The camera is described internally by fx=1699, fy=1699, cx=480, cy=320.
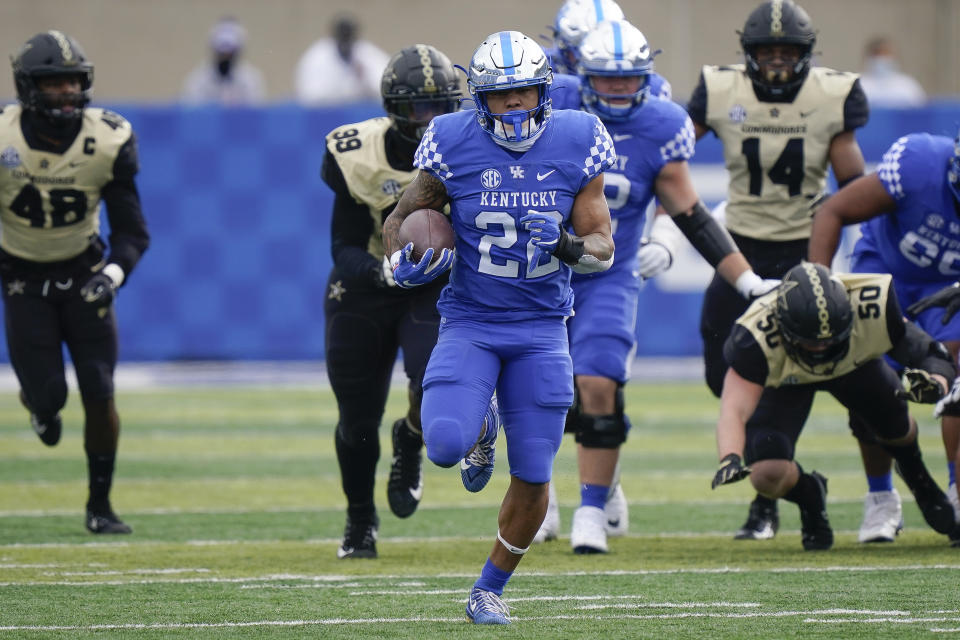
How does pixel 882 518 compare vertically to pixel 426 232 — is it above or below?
below

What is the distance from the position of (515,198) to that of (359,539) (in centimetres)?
188

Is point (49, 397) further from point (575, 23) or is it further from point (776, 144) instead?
point (776, 144)

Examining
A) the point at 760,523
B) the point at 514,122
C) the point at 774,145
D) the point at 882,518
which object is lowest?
the point at 760,523

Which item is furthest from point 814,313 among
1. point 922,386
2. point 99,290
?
point 99,290

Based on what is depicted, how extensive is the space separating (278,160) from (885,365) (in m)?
7.87

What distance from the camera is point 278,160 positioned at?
43.1ft

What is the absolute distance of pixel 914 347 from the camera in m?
5.84

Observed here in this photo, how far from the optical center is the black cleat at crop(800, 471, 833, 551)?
6098 mm

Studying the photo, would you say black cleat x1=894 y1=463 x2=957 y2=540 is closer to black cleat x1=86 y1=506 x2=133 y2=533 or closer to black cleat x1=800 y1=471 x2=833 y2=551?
black cleat x1=800 y1=471 x2=833 y2=551

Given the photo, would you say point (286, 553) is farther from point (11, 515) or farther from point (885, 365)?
point (885, 365)

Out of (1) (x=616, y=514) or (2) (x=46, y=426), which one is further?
(2) (x=46, y=426)

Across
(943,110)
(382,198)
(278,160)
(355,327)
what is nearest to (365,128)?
(382,198)

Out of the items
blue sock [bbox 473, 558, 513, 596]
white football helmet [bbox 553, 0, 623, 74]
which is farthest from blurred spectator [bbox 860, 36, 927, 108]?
blue sock [bbox 473, 558, 513, 596]

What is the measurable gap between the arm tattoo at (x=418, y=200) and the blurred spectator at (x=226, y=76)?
9.04 meters
